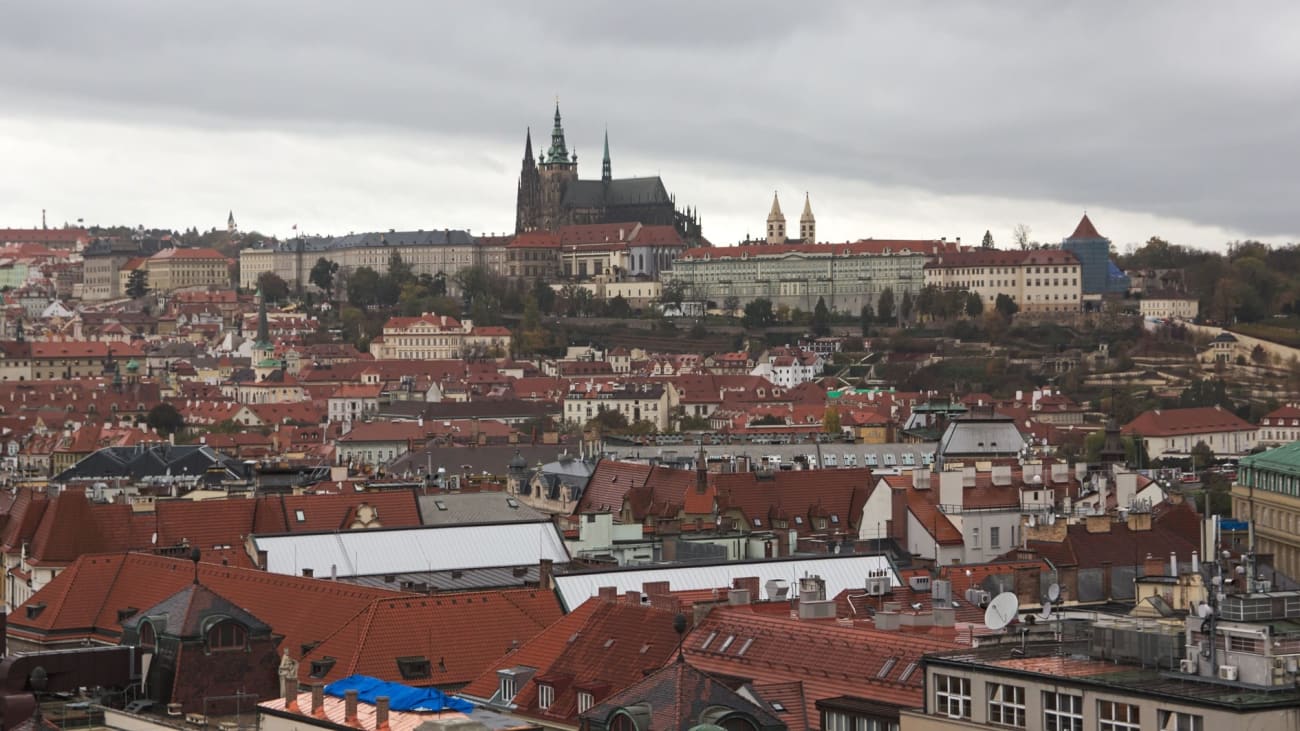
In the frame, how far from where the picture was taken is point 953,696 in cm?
2552

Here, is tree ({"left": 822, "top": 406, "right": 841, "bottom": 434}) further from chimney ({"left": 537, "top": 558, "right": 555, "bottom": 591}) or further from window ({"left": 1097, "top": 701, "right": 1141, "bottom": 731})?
window ({"left": 1097, "top": 701, "right": 1141, "bottom": 731})

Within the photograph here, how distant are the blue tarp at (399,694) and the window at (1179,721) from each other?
410 inches

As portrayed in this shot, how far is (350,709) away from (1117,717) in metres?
10.6

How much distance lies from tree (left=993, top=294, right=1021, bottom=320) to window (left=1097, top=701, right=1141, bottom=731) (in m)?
167

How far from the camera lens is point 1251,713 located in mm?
22078

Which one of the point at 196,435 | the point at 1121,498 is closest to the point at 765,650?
the point at 1121,498

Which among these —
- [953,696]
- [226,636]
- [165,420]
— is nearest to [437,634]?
[226,636]

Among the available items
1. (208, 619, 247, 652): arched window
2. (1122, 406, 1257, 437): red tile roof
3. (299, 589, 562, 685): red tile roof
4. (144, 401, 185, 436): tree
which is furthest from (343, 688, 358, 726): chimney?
(144, 401, 185, 436): tree

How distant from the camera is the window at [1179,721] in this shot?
22.3 meters

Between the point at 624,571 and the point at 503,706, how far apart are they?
30.1 ft

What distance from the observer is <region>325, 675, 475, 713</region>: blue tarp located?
101 ft

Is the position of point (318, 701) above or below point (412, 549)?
above

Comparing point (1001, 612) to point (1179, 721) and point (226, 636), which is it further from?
point (226, 636)

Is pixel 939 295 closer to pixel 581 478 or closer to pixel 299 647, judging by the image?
pixel 581 478
